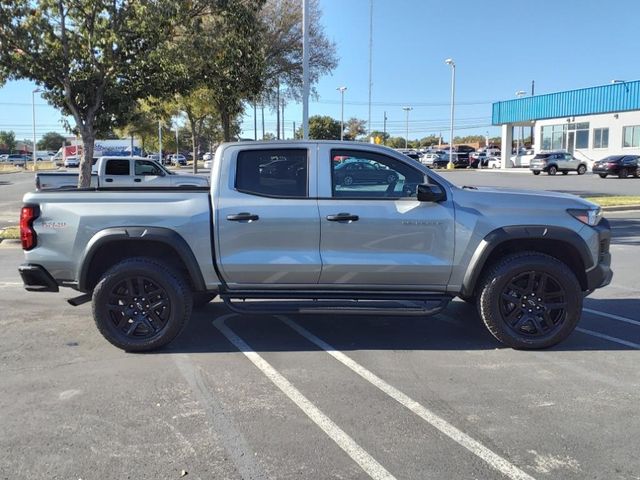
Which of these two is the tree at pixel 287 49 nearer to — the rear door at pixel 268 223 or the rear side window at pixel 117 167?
the rear side window at pixel 117 167

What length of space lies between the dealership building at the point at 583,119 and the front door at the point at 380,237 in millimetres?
43780

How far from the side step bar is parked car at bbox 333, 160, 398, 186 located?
3.38 ft

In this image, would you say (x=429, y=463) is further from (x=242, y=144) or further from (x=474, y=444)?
(x=242, y=144)

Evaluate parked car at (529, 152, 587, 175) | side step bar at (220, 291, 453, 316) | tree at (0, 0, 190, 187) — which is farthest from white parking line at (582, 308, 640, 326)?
parked car at (529, 152, 587, 175)

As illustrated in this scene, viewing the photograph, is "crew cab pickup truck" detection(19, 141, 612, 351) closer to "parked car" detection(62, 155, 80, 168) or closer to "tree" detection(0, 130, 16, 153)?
"parked car" detection(62, 155, 80, 168)

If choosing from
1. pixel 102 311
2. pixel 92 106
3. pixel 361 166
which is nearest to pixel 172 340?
pixel 102 311

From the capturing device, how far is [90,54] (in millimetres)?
11930

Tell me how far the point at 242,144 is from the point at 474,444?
3.29 meters

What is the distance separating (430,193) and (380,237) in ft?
1.90

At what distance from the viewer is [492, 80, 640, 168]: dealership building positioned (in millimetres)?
43312

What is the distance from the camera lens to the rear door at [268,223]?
5.17 metres

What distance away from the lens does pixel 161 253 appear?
5465 millimetres

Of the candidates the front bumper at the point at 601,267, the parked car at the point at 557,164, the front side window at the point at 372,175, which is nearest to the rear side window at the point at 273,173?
the front side window at the point at 372,175

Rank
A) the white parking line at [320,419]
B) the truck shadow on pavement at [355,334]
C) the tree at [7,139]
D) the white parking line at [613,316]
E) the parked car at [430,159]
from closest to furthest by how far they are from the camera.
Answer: the white parking line at [320,419], the truck shadow on pavement at [355,334], the white parking line at [613,316], the parked car at [430,159], the tree at [7,139]
